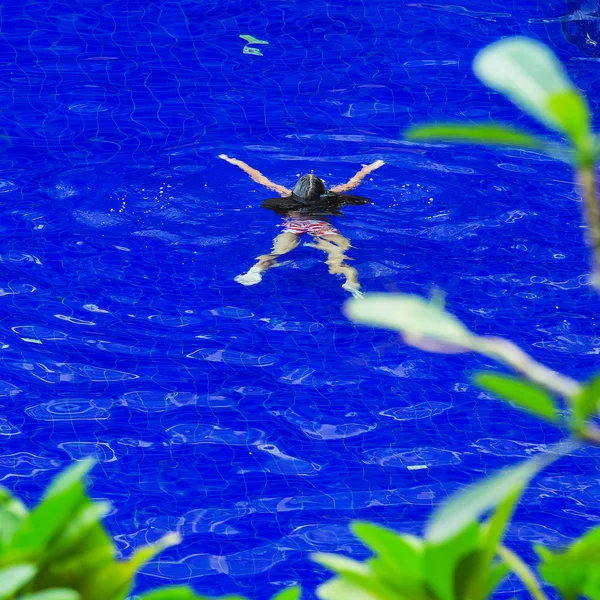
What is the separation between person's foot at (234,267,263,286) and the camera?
5.95 meters

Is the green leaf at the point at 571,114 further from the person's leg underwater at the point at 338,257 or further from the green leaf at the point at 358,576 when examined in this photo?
the person's leg underwater at the point at 338,257

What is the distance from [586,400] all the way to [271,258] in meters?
5.43

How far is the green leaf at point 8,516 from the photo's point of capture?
117 centimetres

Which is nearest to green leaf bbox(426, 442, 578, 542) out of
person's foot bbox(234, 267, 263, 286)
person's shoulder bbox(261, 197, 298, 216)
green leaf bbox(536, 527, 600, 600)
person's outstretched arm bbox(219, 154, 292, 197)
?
green leaf bbox(536, 527, 600, 600)

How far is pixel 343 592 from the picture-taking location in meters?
1.14

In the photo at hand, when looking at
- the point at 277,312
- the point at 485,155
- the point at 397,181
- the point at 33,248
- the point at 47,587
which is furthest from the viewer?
the point at 485,155

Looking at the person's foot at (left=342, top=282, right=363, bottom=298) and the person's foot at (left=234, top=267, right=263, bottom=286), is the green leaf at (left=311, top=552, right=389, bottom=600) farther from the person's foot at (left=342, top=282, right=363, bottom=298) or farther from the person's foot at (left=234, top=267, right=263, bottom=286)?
the person's foot at (left=234, top=267, right=263, bottom=286)

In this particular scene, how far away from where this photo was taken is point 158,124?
8211 mm

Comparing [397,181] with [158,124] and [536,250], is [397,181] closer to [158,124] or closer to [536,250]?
[536,250]

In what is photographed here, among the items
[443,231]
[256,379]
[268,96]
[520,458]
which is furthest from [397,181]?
[520,458]

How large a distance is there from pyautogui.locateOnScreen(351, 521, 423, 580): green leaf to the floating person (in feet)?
15.9

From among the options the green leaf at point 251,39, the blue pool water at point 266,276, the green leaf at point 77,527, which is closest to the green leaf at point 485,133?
the green leaf at point 77,527

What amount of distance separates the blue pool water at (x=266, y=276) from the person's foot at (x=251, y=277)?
6 centimetres

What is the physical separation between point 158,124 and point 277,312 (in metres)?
3.07
